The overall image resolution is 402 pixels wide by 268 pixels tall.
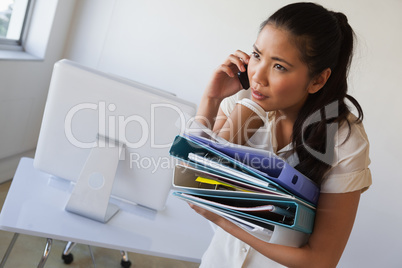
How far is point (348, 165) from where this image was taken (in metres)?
0.99

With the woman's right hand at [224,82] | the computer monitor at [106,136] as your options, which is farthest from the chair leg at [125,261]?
the woman's right hand at [224,82]

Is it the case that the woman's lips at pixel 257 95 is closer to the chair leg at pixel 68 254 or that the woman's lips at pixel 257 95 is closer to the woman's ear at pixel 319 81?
the woman's ear at pixel 319 81

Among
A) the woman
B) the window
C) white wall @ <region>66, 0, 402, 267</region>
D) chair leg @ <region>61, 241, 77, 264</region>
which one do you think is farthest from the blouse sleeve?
the window

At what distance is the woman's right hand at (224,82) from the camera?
4.06ft

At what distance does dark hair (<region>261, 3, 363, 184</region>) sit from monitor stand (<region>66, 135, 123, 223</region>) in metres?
0.65

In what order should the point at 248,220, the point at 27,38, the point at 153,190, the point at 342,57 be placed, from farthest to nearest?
the point at 27,38, the point at 153,190, the point at 342,57, the point at 248,220

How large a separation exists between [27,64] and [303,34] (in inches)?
98.1

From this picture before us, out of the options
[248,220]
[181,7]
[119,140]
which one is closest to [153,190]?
[119,140]

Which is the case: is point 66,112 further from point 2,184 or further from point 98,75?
point 2,184

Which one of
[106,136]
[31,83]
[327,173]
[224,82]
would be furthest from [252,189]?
[31,83]

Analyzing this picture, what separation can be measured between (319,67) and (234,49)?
2.25 m

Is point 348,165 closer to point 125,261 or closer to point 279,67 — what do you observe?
point 279,67

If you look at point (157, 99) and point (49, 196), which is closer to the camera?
point (157, 99)

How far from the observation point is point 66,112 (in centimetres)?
146
